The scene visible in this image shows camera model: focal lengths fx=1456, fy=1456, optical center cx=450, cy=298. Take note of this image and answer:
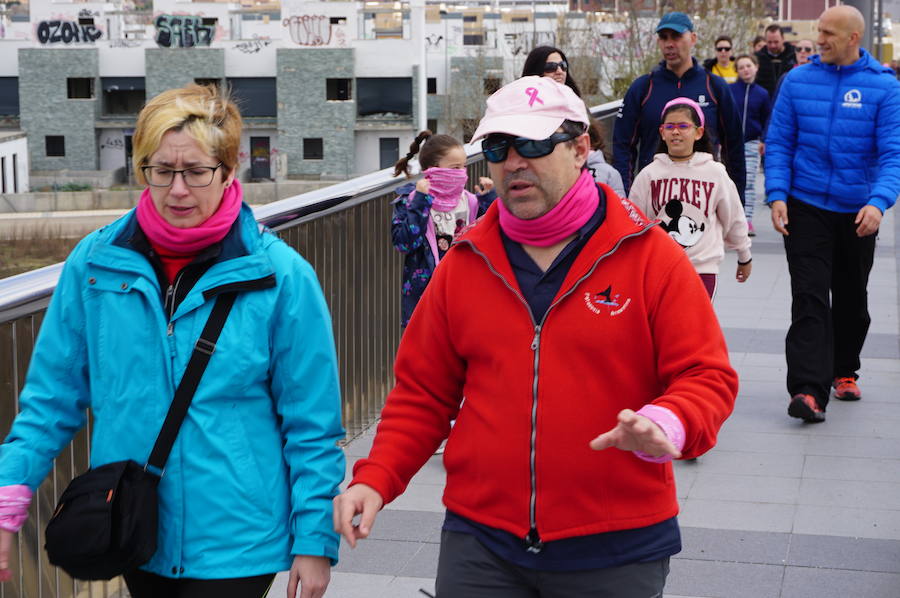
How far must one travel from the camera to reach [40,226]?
49500 millimetres

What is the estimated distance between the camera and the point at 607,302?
2.89m

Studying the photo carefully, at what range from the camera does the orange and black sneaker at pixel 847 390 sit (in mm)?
7999

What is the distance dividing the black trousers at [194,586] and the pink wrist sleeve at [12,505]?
266mm

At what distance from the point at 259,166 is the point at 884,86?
91.6 metres

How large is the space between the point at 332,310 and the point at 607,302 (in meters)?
4.24

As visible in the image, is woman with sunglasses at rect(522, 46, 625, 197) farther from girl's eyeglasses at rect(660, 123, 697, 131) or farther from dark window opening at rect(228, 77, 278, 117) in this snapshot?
dark window opening at rect(228, 77, 278, 117)

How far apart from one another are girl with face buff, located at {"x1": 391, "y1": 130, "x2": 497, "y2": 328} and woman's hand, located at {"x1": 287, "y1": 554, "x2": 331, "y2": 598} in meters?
3.52

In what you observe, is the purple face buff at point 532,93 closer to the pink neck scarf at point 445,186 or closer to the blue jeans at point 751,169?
the pink neck scarf at point 445,186

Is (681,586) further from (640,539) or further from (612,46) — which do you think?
(612,46)

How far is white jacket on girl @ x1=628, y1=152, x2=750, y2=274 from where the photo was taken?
6.49 m

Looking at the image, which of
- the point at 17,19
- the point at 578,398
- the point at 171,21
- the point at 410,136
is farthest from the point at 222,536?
the point at 17,19

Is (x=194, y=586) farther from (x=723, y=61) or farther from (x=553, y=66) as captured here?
(x=723, y=61)

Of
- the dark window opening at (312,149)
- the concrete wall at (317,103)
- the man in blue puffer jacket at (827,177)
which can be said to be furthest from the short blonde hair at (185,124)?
the dark window opening at (312,149)

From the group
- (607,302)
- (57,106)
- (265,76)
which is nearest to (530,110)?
(607,302)
